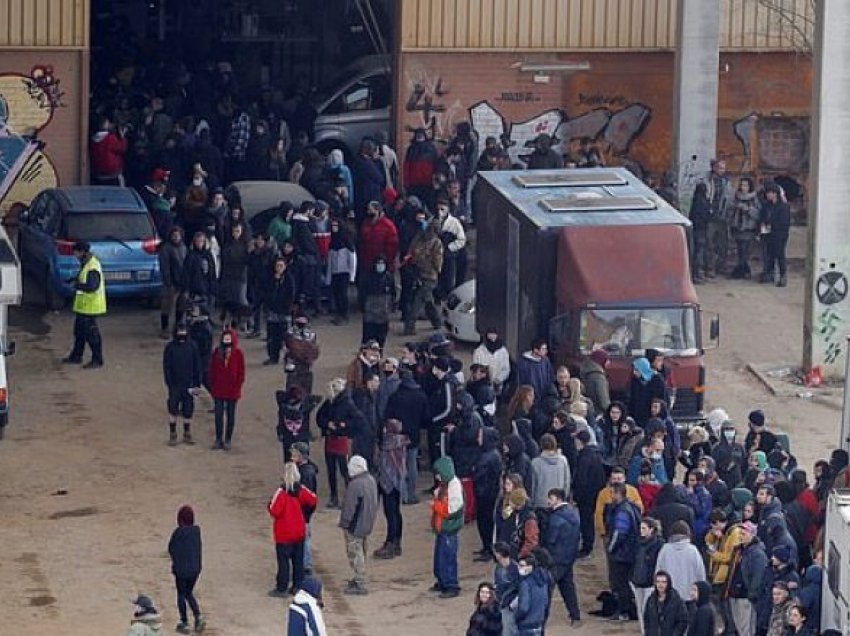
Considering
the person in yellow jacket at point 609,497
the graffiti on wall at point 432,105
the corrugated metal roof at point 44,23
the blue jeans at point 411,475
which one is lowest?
the blue jeans at point 411,475

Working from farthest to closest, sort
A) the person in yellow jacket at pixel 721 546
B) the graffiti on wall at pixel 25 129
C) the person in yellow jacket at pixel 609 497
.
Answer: the graffiti on wall at pixel 25 129
the person in yellow jacket at pixel 609 497
the person in yellow jacket at pixel 721 546

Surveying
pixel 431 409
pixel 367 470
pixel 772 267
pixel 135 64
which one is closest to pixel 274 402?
pixel 431 409

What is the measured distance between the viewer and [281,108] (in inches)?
1698

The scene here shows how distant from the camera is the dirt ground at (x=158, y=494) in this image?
2345 cm

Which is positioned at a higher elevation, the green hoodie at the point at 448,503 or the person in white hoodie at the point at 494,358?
the person in white hoodie at the point at 494,358

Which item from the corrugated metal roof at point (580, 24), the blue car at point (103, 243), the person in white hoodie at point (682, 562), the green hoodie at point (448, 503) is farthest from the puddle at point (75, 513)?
the corrugated metal roof at point (580, 24)

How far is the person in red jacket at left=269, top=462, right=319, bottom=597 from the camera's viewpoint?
76.8 ft

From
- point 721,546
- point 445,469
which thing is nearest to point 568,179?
point 445,469

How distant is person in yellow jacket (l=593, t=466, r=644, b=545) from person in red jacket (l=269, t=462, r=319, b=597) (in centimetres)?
248

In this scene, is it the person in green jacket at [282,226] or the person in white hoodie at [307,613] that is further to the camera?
the person in green jacket at [282,226]

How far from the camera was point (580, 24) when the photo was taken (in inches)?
1558

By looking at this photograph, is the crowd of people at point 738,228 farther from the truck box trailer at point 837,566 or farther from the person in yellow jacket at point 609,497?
the truck box trailer at point 837,566

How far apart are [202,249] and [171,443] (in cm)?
422

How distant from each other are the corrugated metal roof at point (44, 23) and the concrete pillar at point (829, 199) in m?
11.6
